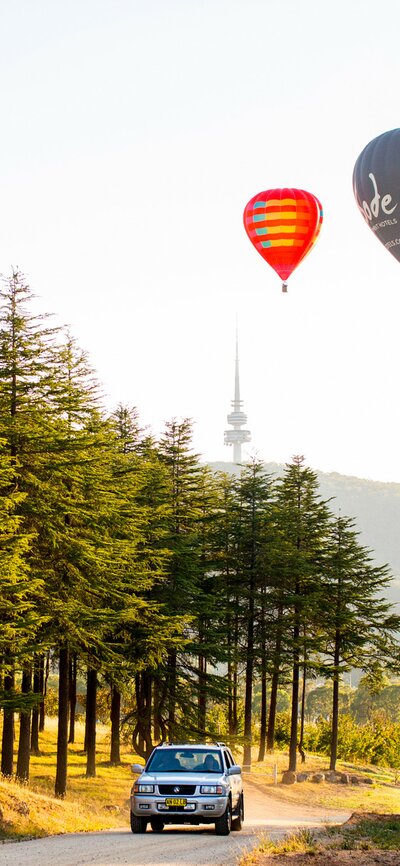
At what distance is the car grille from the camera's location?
19.3 metres

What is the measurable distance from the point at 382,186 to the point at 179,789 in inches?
1308

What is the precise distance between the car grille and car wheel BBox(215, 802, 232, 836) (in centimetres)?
96

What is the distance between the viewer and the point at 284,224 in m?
52.8

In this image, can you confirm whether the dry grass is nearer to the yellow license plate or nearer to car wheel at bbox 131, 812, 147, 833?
car wheel at bbox 131, 812, 147, 833

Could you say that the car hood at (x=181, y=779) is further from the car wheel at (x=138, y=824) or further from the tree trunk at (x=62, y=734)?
the tree trunk at (x=62, y=734)

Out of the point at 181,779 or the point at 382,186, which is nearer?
the point at 181,779

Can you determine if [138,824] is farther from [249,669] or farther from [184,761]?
[249,669]

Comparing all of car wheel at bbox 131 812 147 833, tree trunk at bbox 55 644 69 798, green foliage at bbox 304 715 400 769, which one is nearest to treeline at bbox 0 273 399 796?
tree trunk at bbox 55 644 69 798

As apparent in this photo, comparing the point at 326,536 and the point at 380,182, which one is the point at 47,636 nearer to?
the point at 380,182

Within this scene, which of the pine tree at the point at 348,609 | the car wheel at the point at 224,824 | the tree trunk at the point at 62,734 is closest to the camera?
the car wheel at the point at 224,824

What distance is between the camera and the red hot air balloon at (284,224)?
52719mm

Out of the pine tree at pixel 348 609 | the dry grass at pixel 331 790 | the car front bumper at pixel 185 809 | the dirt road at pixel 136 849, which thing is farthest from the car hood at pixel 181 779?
the pine tree at pixel 348 609

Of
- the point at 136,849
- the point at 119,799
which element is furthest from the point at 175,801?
the point at 119,799

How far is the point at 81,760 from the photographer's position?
2052 inches
